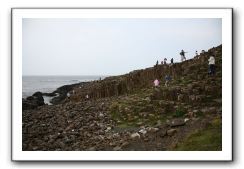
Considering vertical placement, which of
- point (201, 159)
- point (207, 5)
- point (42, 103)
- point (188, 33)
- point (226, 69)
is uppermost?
point (207, 5)

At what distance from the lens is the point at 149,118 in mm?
5953

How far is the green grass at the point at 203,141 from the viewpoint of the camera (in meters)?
5.59

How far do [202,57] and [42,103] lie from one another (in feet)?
8.04

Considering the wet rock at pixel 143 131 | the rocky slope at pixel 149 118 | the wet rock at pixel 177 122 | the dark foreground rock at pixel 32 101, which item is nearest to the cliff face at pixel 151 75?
the rocky slope at pixel 149 118

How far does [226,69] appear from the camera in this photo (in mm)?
5734

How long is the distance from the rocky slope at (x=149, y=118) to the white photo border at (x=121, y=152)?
0.08m

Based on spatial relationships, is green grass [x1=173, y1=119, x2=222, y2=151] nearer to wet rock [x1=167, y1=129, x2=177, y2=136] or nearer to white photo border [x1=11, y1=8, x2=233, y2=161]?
white photo border [x1=11, y1=8, x2=233, y2=161]

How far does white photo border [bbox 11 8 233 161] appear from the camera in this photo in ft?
18.4

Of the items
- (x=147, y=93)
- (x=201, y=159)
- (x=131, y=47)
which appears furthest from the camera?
(x=147, y=93)

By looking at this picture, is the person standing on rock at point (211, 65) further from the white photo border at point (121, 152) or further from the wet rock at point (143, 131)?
the wet rock at point (143, 131)

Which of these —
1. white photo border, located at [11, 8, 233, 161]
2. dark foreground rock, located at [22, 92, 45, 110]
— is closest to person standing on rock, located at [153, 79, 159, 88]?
white photo border, located at [11, 8, 233, 161]

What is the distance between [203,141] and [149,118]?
81 cm

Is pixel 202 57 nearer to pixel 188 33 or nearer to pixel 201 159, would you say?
pixel 188 33

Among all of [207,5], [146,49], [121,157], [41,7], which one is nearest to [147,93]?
[146,49]
